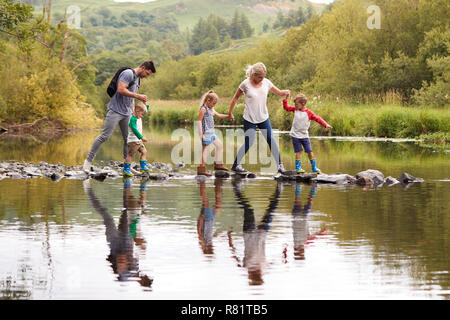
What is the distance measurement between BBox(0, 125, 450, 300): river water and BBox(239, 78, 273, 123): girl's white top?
206 centimetres

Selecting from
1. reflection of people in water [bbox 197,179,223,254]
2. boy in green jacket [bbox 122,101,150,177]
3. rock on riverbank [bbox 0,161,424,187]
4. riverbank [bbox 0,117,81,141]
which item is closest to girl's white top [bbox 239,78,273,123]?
rock on riverbank [bbox 0,161,424,187]

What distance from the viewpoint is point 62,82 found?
1832 inches

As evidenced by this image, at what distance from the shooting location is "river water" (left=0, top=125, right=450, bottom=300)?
5.65 metres

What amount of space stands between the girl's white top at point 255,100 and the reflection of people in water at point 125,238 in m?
4.12

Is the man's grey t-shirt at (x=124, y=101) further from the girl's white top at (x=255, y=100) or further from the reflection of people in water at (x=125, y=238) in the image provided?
the reflection of people in water at (x=125, y=238)

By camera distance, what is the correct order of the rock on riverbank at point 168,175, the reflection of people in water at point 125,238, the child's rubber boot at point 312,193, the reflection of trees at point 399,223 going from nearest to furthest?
the reflection of people in water at point 125,238 → the reflection of trees at point 399,223 → the child's rubber boot at point 312,193 → the rock on riverbank at point 168,175

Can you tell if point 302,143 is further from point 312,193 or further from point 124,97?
point 124,97

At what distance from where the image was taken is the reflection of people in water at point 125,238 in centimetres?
609

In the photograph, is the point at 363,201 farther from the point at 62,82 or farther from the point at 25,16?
the point at 62,82

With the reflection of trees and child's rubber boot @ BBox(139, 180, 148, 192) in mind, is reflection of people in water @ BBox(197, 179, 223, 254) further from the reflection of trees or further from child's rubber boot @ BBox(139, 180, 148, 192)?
the reflection of trees

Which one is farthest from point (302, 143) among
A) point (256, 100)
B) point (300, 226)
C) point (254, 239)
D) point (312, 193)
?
point (254, 239)

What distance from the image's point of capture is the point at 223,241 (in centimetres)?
762

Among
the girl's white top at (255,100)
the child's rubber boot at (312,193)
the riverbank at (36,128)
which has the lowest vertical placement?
the child's rubber boot at (312,193)

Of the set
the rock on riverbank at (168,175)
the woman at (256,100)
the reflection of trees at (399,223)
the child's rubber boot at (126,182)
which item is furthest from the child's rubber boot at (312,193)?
the child's rubber boot at (126,182)
